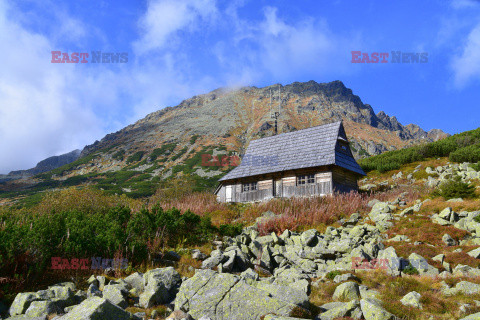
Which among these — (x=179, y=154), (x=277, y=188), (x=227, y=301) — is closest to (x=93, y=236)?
(x=227, y=301)

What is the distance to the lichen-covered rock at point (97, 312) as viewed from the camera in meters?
5.58

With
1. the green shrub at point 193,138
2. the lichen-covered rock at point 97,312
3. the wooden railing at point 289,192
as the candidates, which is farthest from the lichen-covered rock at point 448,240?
the green shrub at point 193,138

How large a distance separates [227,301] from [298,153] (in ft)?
76.9

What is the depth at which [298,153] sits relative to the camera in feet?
96.5

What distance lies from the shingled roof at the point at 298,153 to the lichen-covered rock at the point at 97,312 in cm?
2214

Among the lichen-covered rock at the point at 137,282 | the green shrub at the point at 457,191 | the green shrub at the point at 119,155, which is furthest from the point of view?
the green shrub at the point at 119,155

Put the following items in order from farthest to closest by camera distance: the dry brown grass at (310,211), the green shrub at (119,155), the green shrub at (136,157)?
the green shrub at (119,155) → the green shrub at (136,157) → the dry brown grass at (310,211)

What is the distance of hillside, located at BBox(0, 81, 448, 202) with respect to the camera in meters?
89.8

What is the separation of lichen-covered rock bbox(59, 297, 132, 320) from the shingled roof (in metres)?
22.1

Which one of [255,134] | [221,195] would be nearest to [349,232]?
[221,195]

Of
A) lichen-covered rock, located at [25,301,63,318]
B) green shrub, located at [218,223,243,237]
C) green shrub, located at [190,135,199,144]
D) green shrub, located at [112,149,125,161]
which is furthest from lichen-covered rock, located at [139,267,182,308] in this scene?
green shrub, located at [112,149,125,161]

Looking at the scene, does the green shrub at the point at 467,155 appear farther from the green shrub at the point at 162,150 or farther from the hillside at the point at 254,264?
the green shrub at the point at 162,150

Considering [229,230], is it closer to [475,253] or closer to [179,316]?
[179,316]

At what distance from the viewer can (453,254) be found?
10.9 m
